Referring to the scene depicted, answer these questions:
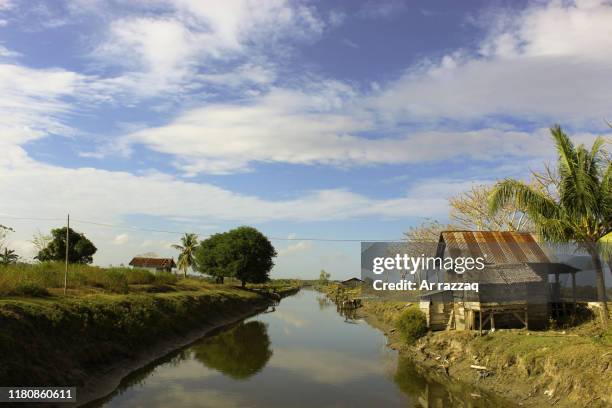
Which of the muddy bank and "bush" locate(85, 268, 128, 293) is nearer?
the muddy bank

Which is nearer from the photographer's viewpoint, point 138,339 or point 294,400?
point 294,400

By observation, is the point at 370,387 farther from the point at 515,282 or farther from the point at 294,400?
the point at 515,282

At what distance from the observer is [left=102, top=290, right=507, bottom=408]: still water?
60.4ft

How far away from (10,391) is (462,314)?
2283 cm

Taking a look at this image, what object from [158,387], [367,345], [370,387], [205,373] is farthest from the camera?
[367,345]

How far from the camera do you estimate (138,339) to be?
82.6 ft

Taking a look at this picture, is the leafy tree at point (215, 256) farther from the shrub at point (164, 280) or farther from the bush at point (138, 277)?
the bush at point (138, 277)

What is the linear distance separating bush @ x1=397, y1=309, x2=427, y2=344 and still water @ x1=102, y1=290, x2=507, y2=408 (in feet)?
5.58

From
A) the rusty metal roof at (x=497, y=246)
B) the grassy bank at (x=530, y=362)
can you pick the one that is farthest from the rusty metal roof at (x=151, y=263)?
the rusty metal roof at (x=497, y=246)

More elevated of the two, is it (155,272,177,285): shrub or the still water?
(155,272,177,285): shrub

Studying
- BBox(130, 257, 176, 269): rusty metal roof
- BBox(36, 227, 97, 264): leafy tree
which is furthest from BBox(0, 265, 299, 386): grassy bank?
BBox(130, 257, 176, 269): rusty metal roof

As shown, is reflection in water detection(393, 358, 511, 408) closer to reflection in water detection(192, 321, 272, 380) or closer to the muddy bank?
reflection in water detection(192, 321, 272, 380)

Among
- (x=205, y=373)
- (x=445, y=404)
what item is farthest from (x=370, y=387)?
(x=205, y=373)

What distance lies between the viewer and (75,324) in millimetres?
20078
